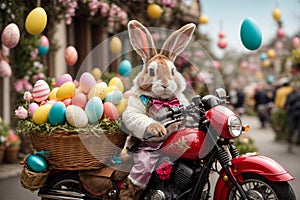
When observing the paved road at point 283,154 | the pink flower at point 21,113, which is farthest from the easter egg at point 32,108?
the paved road at point 283,154

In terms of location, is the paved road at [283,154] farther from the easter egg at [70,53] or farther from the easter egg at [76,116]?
the easter egg at [70,53]

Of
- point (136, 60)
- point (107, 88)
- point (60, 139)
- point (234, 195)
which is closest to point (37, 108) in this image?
point (60, 139)

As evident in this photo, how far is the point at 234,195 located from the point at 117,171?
1125 millimetres

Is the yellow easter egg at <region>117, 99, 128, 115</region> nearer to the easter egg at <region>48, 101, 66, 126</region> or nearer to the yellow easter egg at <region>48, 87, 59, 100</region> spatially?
the easter egg at <region>48, 101, 66, 126</region>

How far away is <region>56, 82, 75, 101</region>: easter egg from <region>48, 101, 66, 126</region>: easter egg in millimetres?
215

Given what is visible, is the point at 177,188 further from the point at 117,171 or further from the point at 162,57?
the point at 162,57

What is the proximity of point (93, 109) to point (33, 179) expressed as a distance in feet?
2.99

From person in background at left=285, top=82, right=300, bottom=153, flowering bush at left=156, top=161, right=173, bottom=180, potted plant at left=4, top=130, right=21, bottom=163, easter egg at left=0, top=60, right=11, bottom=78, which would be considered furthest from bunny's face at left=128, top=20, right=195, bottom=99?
person in background at left=285, top=82, right=300, bottom=153

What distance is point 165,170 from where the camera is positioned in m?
4.14

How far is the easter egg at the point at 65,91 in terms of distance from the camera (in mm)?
4453

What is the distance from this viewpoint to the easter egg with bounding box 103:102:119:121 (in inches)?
173

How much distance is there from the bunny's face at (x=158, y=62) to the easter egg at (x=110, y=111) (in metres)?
0.32

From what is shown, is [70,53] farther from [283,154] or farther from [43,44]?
[283,154]

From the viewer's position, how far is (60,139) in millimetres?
4234
